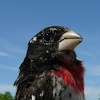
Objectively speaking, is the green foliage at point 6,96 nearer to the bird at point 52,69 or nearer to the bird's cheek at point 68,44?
the bird at point 52,69

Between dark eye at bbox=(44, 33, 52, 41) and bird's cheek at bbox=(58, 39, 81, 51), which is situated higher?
dark eye at bbox=(44, 33, 52, 41)

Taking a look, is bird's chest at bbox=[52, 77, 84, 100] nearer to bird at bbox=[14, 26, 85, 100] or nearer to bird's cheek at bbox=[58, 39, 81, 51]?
bird at bbox=[14, 26, 85, 100]

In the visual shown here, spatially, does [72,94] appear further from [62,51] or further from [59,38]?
[59,38]

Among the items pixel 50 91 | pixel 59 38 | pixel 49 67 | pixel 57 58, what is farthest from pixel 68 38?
pixel 50 91

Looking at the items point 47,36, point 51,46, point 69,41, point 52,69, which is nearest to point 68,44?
point 69,41

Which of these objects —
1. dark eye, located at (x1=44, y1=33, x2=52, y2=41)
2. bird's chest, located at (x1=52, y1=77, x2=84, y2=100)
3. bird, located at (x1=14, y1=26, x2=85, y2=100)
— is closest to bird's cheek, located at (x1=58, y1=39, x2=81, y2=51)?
bird, located at (x1=14, y1=26, x2=85, y2=100)

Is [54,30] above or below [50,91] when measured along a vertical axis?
above

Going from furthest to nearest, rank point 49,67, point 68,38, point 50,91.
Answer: point 68,38, point 49,67, point 50,91

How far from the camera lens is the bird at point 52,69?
2908 mm

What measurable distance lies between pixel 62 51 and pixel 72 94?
0.95 metres

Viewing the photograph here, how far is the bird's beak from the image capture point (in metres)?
3.42

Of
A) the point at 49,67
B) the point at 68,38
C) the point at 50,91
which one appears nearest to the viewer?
the point at 50,91

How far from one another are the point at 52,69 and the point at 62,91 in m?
0.52

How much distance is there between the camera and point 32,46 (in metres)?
3.65
